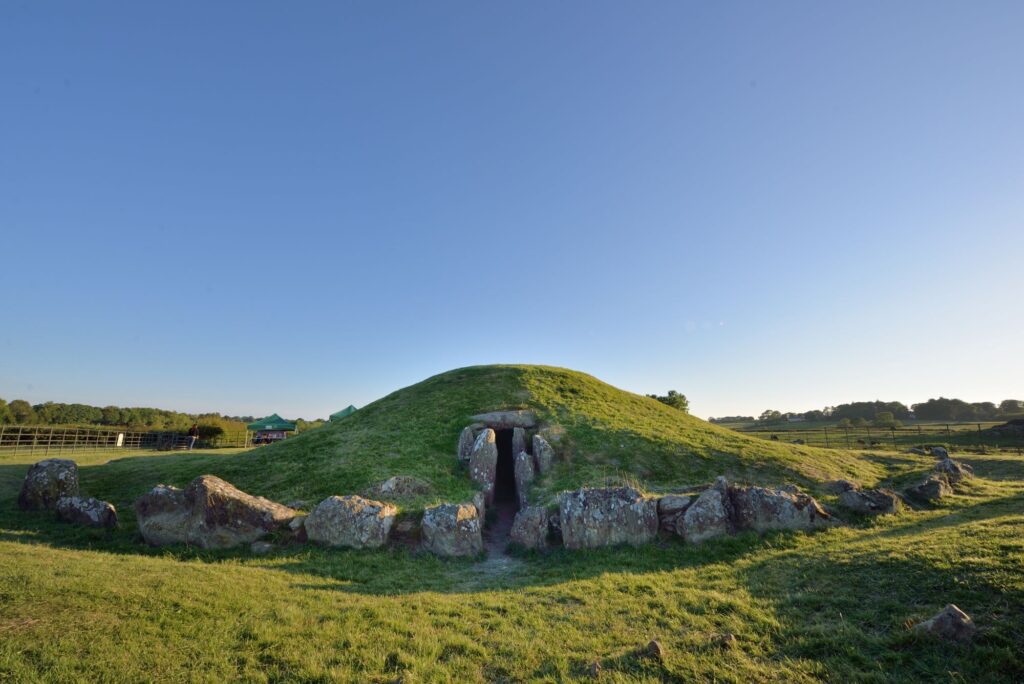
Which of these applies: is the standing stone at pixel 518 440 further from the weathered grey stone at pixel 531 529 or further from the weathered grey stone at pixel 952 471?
the weathered grey stone at pixel 952 471

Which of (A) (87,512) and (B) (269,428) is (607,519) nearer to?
(A) (87,512)

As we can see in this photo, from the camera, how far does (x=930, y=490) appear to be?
60.3 feet

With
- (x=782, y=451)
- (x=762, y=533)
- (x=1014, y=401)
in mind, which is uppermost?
(x=1014, y=401)

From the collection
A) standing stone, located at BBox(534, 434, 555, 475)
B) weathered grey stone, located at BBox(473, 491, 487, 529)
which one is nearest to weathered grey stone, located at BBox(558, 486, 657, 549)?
weathered grey stone, located at BBox(473, 491, 487, 529)

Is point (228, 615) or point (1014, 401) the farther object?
point (1014, 401)

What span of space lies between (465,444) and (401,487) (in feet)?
14.7

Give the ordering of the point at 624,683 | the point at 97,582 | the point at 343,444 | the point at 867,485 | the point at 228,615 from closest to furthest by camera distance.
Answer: the point at 624,683 → the point at 228,615 → the point at 97,582 → the point at 867,485 → the point at 343,444

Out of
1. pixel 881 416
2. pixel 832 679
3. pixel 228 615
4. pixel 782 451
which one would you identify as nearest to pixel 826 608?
pixel 832 679

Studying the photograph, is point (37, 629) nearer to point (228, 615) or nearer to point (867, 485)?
point (228, 615)

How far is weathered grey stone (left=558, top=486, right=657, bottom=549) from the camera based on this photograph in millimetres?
14469

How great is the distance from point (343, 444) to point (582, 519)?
14.5 m

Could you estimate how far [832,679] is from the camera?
6230 mm

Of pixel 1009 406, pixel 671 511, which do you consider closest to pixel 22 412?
pixel 671 511

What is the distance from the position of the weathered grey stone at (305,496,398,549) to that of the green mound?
2.21 m
